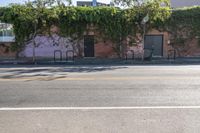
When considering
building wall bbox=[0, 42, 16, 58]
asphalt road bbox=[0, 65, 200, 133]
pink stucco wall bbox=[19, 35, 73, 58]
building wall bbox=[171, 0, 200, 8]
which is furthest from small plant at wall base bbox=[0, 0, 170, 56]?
building wall bbox=[171, 0, 200, 8]

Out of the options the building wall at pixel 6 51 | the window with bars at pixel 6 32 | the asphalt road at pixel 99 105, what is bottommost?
the asphalt road at pixel 99 105

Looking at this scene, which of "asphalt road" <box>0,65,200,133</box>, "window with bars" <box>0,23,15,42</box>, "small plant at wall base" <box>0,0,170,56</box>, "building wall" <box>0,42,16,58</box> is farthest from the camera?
"building wall" <box>0,42,16,58</box>

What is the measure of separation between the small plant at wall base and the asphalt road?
1533 centimetres

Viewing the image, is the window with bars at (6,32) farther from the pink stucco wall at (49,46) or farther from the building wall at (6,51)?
the pink stucco wall at (49,46)

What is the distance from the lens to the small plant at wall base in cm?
2930

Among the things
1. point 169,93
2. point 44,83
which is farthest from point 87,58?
point 169,93

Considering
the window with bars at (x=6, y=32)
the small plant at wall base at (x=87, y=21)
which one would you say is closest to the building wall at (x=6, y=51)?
the window with bars at (x=6, y=32)

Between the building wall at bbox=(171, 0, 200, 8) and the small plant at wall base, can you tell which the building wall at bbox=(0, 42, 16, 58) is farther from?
the building wall at bbox=(171, 0, 200, 8)

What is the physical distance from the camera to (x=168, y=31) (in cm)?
3212

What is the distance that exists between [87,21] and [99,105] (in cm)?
2144

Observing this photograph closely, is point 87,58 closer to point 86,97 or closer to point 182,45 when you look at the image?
point 182,45

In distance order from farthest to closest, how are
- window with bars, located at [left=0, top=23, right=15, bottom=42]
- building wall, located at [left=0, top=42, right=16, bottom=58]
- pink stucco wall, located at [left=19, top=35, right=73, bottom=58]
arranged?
pink stucco wall, located at [left=19, top=35, right=73, bottom=58], building wall, located at [left=0, top=42, right=16, bottom=58], window with bars, located at [left=0, top=23, right=15, bottom=42]

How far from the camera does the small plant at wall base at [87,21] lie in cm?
2930

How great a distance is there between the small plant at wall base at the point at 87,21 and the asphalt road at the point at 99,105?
15.3 meters
